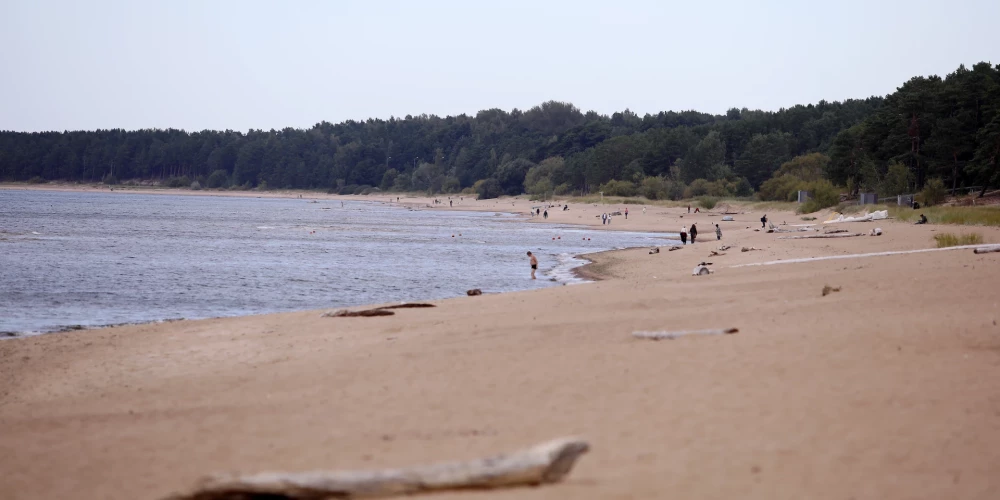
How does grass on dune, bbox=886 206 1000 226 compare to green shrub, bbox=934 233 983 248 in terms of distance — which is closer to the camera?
green shrub, bbox=934 233 983 248

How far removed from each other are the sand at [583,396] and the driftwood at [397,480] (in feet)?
0.40

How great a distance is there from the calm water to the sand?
7.90m

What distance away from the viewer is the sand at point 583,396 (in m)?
6.55

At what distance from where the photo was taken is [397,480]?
596 cm

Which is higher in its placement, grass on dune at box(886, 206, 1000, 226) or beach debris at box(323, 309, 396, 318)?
grass on dune at box(886, 206, 1000, 226)

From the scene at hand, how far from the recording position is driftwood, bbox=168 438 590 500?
595 cm

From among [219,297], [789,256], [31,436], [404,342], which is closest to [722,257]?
[789,256]

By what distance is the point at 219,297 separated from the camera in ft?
86.0

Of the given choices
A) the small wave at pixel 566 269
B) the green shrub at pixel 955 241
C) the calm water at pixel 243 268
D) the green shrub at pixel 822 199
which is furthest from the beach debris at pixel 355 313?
the green shrub at pixel 822 199

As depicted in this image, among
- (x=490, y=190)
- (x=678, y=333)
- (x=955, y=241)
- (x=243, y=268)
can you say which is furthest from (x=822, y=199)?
(x=490, y=190)

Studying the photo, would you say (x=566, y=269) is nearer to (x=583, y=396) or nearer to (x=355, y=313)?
(x=355, y=313)

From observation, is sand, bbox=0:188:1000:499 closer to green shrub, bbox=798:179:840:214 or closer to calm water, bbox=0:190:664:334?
calm water, bbox=0:190:664:334

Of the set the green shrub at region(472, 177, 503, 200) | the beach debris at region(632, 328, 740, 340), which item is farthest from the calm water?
the green shrub at region(472, 177, 503, 200)

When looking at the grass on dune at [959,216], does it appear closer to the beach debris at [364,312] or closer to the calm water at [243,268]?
the calm water at [243,268]
